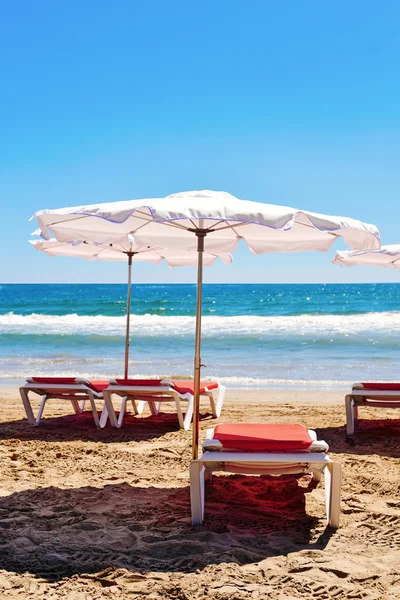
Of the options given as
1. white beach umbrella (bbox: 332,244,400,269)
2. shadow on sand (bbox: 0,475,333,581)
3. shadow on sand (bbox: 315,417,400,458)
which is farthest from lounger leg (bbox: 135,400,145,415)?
shadow on sand (bbox: 0,475,333,581)

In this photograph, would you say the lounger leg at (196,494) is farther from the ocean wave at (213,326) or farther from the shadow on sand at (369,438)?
the ocean wave at (213,326)

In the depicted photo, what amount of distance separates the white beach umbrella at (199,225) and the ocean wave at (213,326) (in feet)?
53.1

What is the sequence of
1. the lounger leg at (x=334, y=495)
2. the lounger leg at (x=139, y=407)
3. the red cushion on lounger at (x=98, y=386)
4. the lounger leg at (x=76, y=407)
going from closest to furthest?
1. the lounger leg at (x=334, y=495)
2. the red cushion on lounger at (x=98, y=386)
3. the lounger leg at (x=76, y=407)
4. the lounger leg at (x=139, y=407)

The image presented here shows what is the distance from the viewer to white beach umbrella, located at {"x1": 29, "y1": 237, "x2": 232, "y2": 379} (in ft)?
24.0

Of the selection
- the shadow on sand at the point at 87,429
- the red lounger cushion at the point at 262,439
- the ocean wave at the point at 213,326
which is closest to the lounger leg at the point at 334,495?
the red lounger cushion at the point at 262,439

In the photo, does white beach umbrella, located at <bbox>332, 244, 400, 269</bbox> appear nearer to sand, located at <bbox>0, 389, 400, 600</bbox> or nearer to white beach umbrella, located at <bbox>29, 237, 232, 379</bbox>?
white beach umbrella, located at <bbox>29, 237, 232, 379</bbox>

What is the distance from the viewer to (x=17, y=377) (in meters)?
12.2

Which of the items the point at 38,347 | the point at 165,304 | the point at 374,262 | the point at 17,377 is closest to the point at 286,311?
the point at 165,304

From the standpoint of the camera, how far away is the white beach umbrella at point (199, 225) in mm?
3842

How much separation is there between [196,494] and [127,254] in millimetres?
4580

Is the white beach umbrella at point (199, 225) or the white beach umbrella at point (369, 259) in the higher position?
the white beach umbrella at point (369, 259)

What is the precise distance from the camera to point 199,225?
188 inches

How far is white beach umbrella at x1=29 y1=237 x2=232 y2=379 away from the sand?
7.06 ft

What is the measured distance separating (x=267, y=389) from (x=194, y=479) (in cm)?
662
